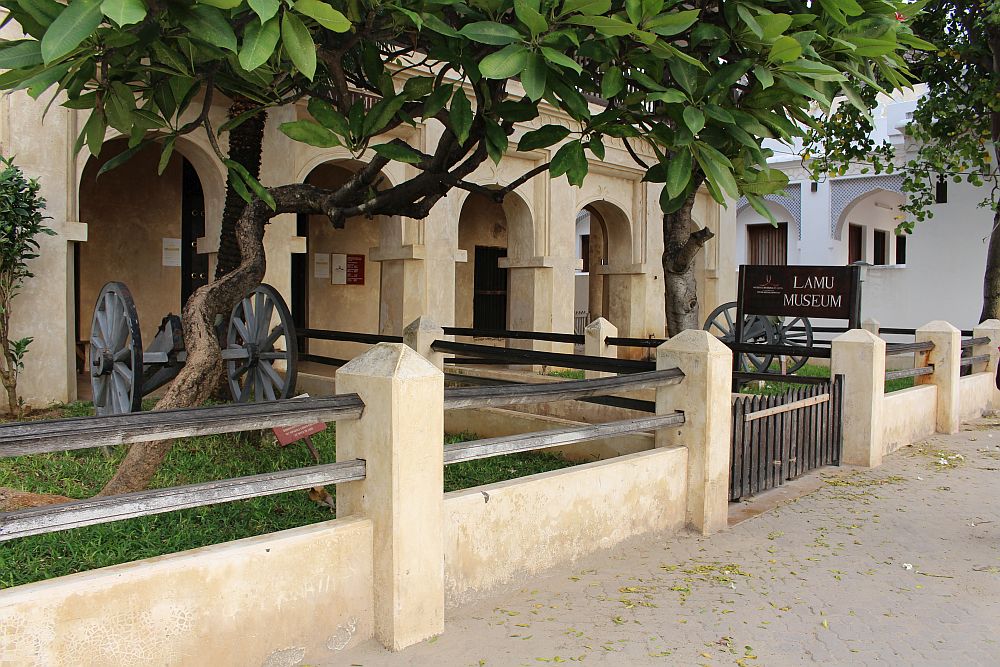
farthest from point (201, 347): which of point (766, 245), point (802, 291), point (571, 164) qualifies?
point (766, 245)

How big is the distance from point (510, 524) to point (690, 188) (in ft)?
6.38

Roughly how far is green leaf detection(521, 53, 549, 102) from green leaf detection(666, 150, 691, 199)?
2.21ft

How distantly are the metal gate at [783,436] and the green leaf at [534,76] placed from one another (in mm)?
3495

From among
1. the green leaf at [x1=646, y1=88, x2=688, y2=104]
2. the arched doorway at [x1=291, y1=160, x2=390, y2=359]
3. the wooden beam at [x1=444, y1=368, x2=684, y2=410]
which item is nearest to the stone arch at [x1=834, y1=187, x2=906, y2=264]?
the arched doorway at [x1=291, y1=160, x2=390, y2=359]

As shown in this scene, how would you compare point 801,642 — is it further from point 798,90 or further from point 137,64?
point 137,64

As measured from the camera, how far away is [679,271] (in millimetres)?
6848

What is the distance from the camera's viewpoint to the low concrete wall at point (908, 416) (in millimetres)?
8203

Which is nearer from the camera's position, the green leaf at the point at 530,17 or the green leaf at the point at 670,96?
the green leaf at the point at 530,17

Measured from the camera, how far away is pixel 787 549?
5.06 metres

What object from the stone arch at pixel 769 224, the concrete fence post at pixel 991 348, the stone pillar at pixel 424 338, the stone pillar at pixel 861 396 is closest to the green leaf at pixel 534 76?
the stone pillar at pixel 424 338

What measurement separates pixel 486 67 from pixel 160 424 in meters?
1.73

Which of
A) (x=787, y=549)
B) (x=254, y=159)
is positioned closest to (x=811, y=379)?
(x=787, y=549)

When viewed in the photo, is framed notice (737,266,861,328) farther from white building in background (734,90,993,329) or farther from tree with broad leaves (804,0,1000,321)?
A: white building in background (734,90,993,329)

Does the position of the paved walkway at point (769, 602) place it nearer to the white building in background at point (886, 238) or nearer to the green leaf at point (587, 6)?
the green leaf at point (587, 6)
